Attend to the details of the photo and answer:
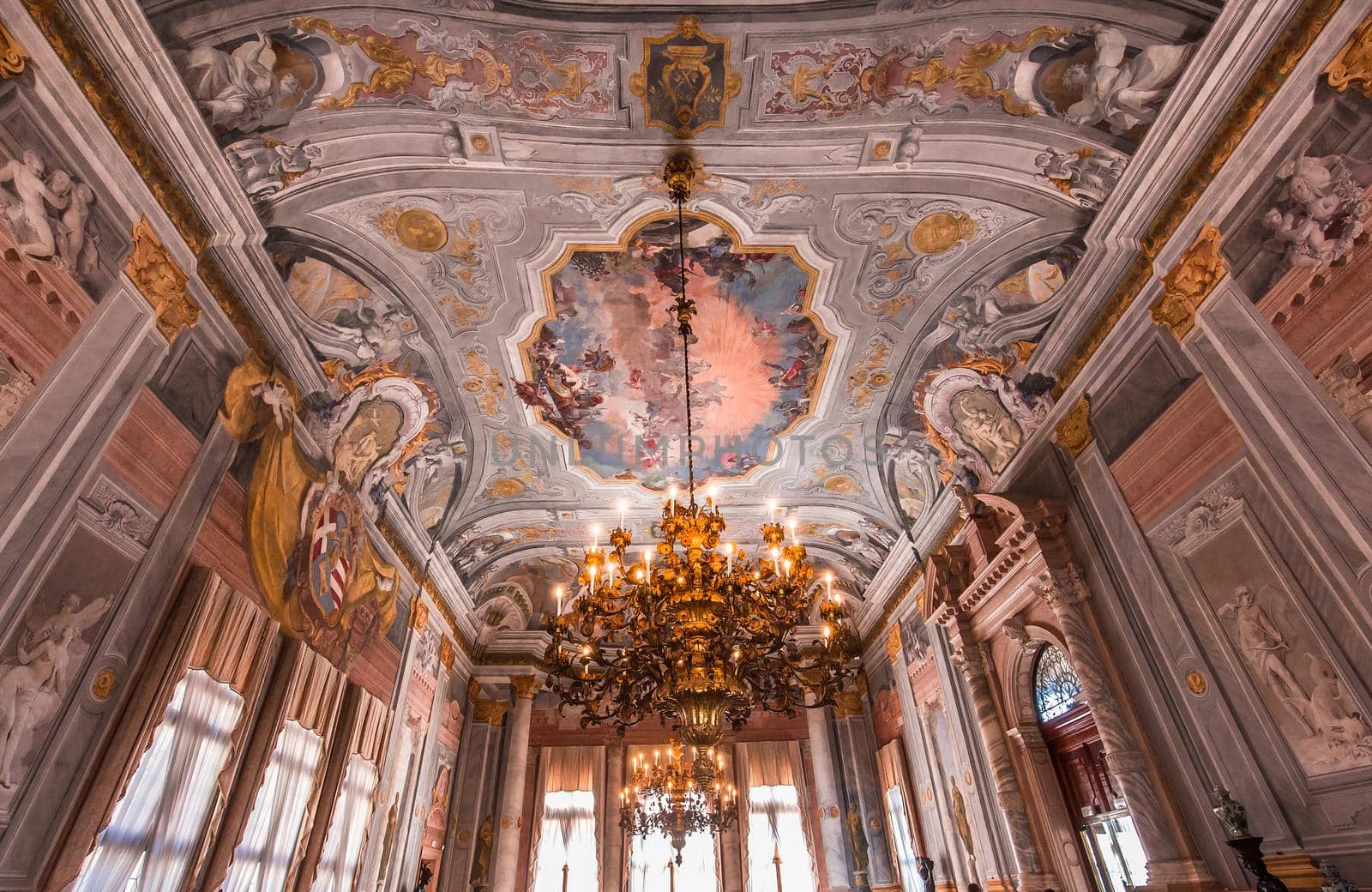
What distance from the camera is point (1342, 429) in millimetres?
3943

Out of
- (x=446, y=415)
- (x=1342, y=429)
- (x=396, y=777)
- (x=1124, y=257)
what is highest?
(x=446, y=415)

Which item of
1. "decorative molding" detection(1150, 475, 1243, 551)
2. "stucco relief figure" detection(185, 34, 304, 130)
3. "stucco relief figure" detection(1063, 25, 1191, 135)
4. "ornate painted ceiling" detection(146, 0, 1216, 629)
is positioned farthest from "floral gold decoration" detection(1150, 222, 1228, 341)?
"stucco relief figure" detection(185, 34, 304, 130)

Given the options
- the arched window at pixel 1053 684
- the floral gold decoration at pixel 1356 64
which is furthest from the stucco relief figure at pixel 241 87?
the arched window at pixel 1053 684

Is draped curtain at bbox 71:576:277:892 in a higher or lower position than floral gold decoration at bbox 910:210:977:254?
lower

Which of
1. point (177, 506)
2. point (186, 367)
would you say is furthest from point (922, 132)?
point (177, 506)

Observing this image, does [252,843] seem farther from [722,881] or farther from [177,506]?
[722,881]

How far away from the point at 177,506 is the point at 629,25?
4.91 m

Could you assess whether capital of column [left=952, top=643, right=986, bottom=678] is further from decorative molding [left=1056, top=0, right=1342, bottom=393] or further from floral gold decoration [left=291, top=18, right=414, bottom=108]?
floral gold decoration [left=291, top=18, right=414, bottom=108]

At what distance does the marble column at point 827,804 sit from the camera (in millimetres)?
12680

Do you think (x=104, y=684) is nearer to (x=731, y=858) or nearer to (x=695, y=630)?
(x=695, y=630)

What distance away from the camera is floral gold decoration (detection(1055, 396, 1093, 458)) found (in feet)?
21.4

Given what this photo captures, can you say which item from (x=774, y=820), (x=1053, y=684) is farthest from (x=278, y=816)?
(x=774, y=820)

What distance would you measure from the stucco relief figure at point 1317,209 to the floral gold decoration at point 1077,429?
2.33 m

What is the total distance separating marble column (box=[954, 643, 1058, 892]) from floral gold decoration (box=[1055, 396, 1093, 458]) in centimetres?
332
